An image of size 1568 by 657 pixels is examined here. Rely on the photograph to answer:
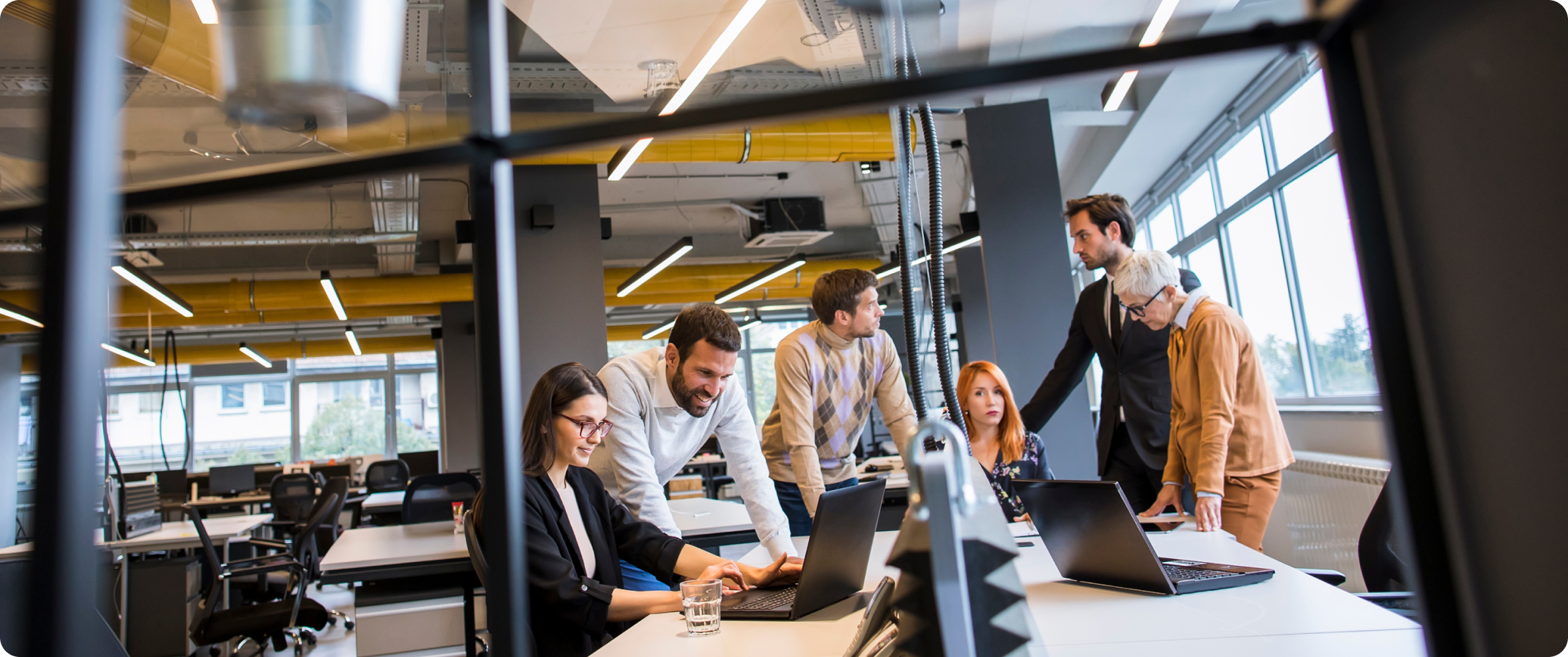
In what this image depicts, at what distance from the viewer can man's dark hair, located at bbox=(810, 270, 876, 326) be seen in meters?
3.01

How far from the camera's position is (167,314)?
29.3ft

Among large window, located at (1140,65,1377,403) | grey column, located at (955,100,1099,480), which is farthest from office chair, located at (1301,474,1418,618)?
grey column, located at (955,100,1099,480)

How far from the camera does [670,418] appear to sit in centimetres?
262

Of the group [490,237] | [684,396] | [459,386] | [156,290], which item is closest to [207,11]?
[490,237]

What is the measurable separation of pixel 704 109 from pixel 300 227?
614 cm

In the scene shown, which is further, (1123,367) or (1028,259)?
(1028,259)

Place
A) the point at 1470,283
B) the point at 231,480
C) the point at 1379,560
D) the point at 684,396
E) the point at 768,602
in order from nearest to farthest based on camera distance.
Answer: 1. the point at 1470,283
2. the point at 768,602
3. the point at 1379,560
4. the point at 684,396
5. the point at 231,480

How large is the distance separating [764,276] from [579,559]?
6516 mm

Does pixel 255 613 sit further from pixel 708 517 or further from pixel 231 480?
pixel 231 480

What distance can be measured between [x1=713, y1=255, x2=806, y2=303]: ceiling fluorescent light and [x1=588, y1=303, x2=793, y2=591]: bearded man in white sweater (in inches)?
218

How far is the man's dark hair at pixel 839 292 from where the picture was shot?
3.01 m

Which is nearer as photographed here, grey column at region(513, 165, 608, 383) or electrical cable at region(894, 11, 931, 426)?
electrical cable at region(894, 11, 931, 426)

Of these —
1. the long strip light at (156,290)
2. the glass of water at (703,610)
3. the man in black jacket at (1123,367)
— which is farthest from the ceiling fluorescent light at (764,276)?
the glass of water at (703,610)

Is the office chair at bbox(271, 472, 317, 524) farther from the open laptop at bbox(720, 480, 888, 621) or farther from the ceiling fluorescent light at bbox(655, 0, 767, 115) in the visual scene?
the ceiling fluorescent light at bbox(655, 0, 767, 115)
